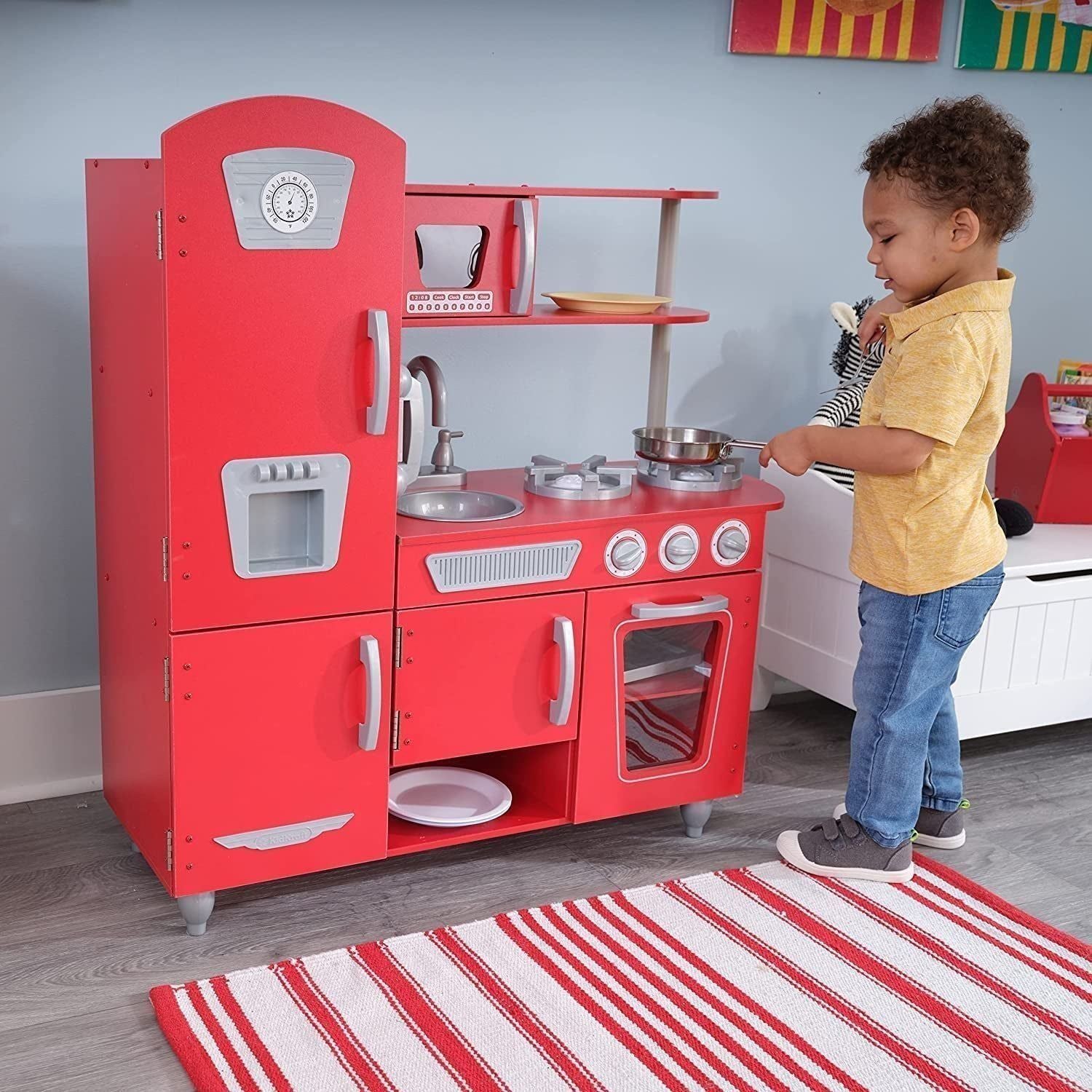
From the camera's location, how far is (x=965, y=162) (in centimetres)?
197

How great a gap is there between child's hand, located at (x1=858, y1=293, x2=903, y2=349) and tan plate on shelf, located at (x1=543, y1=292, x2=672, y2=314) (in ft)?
1.12

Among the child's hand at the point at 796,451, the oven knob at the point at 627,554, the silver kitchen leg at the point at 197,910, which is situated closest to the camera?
the silver kitchen leg at the point at 197,910

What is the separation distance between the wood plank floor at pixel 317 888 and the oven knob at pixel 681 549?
1.70 feet

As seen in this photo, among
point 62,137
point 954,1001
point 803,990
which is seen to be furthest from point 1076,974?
point 62,137

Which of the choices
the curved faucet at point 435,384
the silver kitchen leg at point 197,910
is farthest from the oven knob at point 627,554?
the silver kitchen leg at point 197,910

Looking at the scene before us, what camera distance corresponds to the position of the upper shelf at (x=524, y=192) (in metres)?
2.07

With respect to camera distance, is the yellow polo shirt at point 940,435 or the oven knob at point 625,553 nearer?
the yellow polo shirt at point 940,435

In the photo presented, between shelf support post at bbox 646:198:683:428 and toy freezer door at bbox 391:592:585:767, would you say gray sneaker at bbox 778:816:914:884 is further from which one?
shelf support post at bbox 646:198:683:428

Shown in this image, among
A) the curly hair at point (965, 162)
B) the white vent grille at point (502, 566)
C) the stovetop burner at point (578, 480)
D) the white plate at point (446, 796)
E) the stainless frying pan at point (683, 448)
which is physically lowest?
the white plate at point (446, 796)

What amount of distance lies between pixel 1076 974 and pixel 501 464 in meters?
1.36

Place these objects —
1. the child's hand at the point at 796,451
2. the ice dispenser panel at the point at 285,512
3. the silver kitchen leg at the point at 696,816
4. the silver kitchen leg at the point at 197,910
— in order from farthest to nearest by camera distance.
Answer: the silver kitchen leg at the point at 696,816
the child's hand at the point at 796,451
the silver kitchen leg at the point at 197,910
the ice dispenser panel at the point at 285,512

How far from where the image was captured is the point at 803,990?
6.41 ft

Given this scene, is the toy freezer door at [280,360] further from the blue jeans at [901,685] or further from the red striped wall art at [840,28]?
the red striped wall art at [840,28]

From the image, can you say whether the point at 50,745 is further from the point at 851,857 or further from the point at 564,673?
the point at 851,857
